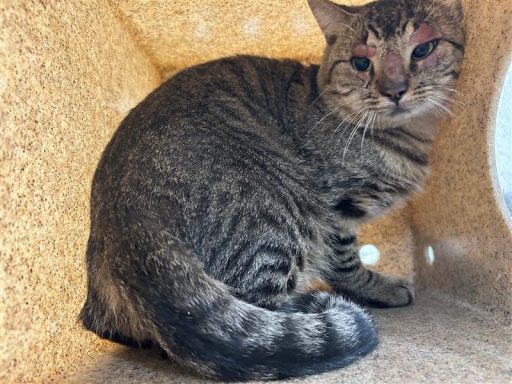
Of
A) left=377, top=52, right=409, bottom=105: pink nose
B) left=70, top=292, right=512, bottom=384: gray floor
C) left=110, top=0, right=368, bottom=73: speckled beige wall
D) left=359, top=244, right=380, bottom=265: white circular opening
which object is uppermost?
left=110, top=0, right=368, bottom=73: speckled beige wall

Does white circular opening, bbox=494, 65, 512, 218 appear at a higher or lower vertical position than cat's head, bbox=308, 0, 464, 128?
lower

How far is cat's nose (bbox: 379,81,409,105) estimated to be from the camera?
1688 millimetres

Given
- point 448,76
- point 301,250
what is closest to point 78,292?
point 301,250

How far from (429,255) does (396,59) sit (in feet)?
2.85

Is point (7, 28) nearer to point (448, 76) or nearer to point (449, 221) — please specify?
point (448, 76)

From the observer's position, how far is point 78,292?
1596 mm

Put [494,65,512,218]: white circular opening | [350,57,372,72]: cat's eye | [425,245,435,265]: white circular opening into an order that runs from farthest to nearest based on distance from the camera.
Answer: [425,245,435,265]: white circular opening
[350,57,372,72]: cat's eye
[494,65,512,218]: white circular opening

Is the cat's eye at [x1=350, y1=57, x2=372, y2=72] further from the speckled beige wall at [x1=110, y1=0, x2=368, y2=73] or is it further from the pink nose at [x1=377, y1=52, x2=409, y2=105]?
the speckled beige wall at [x1=110, y1=0, x2=368, y2=73]

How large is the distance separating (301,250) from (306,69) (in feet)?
2.72

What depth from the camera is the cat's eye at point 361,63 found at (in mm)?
1822

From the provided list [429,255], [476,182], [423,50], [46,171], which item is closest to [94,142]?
[46,171]

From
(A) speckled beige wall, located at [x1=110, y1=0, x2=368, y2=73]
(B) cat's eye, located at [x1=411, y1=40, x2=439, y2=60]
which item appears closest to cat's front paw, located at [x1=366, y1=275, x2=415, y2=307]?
(B) cat's eye, located at [x1=411, y1=40, x2=439, y2=60]

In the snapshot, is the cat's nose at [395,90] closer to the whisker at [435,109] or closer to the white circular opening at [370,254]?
the whisker at [435,109]

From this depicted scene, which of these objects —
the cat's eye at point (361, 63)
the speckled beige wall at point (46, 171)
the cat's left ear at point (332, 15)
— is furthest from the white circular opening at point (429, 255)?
the speckled beige wall at point (46, 171)
